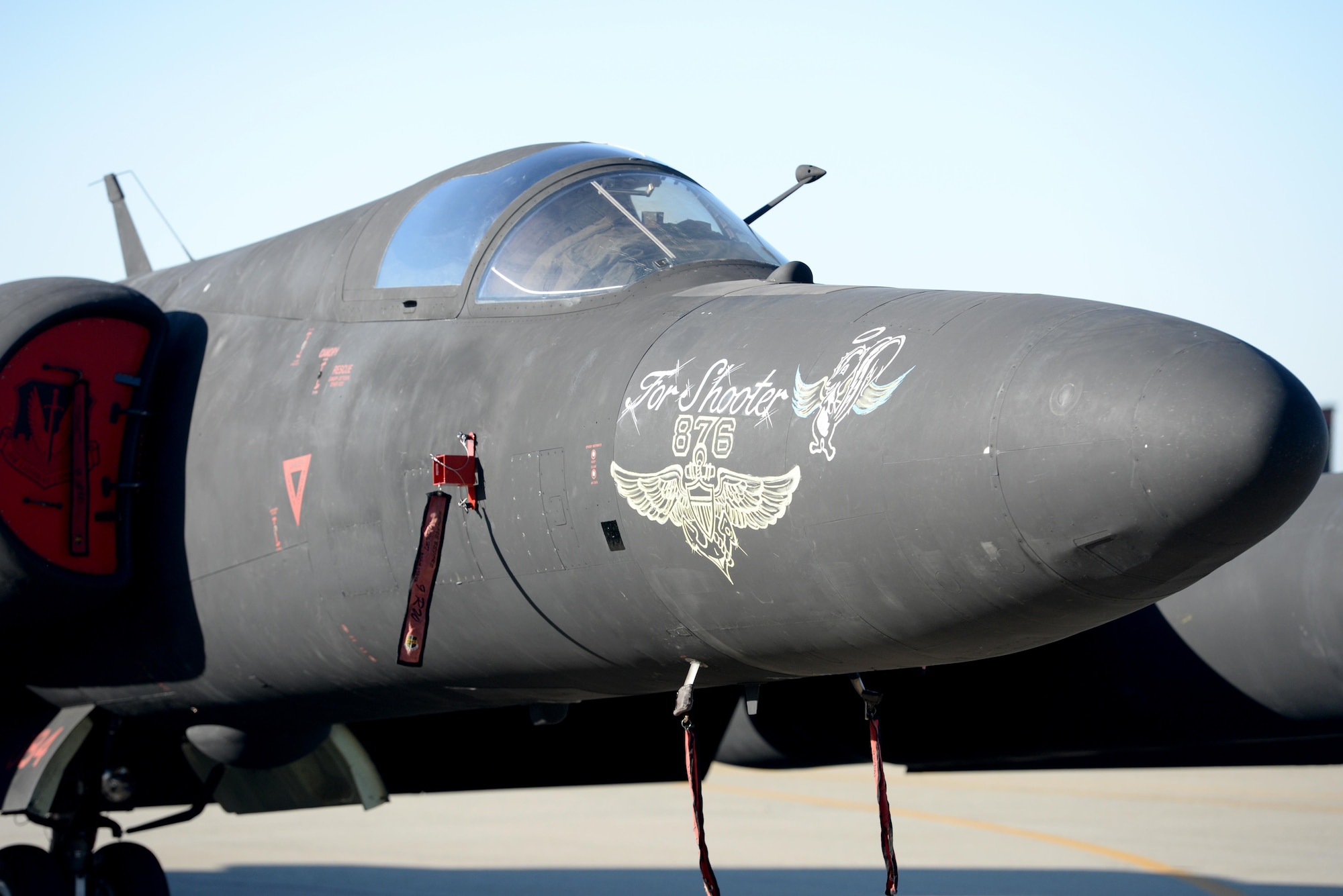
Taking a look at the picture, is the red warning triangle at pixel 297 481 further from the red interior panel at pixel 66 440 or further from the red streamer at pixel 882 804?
the red streamer at pixel 882 804

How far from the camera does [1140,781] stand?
19.8 metres

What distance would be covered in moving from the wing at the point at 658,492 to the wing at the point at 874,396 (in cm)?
56

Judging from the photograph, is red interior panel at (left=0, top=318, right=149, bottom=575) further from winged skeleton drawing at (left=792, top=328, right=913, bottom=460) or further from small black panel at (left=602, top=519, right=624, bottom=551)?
winged skeleton drawing at (left=792, top=328, right=913, bottom=460)

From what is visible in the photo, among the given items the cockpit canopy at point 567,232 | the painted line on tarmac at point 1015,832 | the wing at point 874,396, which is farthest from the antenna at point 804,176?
the painted line on tarmac at point 1015,832

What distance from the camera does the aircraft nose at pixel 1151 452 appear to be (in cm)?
304

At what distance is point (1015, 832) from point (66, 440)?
11.2 metres

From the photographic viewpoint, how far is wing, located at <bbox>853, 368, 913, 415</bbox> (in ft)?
11.5

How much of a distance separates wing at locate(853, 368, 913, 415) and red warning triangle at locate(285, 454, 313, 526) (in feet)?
7.63

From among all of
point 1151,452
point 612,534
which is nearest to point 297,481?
point 612,534

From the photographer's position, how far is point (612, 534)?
4.03 m

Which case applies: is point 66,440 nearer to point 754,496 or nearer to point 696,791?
point 696,791

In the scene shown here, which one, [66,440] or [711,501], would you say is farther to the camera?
[66,440]

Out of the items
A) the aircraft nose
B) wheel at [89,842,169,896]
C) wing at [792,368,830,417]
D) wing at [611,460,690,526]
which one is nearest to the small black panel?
wing at [611,460,690,526]

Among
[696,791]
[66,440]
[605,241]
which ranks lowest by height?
[696,791]
